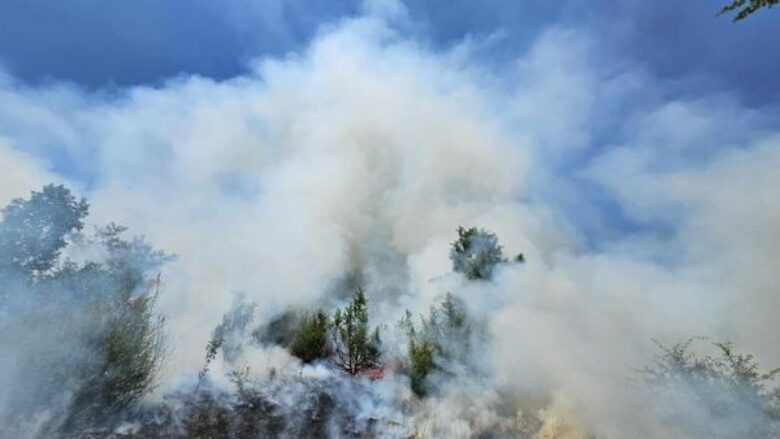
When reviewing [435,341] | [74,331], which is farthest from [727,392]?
[74,331]

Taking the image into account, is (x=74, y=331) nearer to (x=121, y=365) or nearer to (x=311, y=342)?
A: (x=121, y=365)

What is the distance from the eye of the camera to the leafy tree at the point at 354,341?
2639 centimetres

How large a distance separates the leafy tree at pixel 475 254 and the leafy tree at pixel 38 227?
2253 centimetres

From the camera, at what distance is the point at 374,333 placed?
94.7 ft

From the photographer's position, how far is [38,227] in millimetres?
25188

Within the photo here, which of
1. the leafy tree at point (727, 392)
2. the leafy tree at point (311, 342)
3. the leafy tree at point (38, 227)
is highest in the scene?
the leafy tree at point (38, 227)

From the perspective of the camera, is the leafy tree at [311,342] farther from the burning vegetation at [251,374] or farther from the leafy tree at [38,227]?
the leafy tree at [38,227]

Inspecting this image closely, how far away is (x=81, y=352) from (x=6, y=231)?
11.9 meters

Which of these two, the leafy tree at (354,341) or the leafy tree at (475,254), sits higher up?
the leafy tree at (475,254)

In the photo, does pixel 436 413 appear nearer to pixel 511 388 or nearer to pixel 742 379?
pixel 511 388

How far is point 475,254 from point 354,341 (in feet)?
36.0

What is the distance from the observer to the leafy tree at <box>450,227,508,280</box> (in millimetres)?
31969

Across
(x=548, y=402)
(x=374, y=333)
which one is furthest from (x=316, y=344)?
(x=548, y=402)

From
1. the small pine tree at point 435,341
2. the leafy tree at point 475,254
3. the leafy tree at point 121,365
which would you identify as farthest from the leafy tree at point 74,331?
the leafy tree at point 475,254
